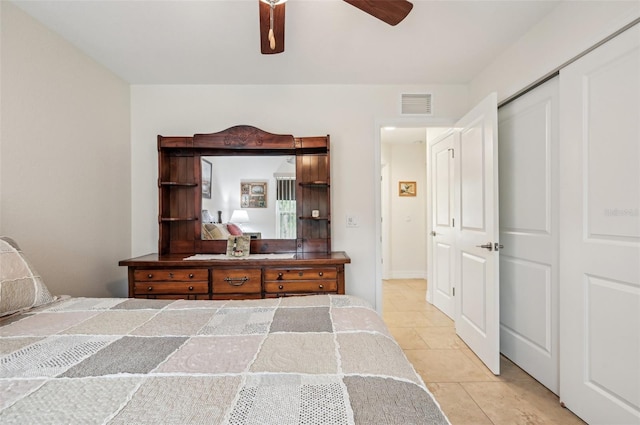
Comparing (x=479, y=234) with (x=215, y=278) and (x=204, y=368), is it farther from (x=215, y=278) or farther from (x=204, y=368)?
(x=204, y=368)

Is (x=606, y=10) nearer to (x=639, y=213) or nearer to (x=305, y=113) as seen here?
(x=639, y=213)

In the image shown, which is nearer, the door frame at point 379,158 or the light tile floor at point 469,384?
the light tile floor at point 469,384

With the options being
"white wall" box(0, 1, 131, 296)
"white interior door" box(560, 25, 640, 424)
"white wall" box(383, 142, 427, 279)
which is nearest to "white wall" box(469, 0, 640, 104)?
"white interior door" box(560, 25, 640, 424)

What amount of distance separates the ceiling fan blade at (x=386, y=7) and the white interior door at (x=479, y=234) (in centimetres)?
113

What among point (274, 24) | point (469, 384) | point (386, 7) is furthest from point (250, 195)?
point (469, 384)

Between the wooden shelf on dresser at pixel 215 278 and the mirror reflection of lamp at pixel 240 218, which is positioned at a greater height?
the mirror reflection of lamp at pixel 240 218

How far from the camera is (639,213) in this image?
56.5 inches

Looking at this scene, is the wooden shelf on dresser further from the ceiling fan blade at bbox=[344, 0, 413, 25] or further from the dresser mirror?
the ceiling fan blade at bbox=[344, 0, 413, 25]

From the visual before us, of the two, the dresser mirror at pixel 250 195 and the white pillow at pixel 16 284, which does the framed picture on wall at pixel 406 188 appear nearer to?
the dresser mirror at pixel 250 195

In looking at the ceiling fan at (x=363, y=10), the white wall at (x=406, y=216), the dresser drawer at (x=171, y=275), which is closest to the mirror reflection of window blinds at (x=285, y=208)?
the dresser drawer at (x=171, y=275)

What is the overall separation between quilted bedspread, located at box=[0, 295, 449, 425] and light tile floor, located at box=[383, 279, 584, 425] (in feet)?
3.88

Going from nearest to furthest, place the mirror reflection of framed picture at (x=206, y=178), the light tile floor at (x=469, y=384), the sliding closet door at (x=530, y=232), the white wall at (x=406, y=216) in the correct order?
the light tile floor at (x=469, y=384), the sliding closet door at (x=530, y=232), the mirror reflection of framed picture at (x=206, y=178), the white wall at (x=406, y=216)

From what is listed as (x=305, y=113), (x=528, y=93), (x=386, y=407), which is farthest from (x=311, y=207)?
(x=386, y=407)

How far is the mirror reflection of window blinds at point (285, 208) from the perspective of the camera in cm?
294
